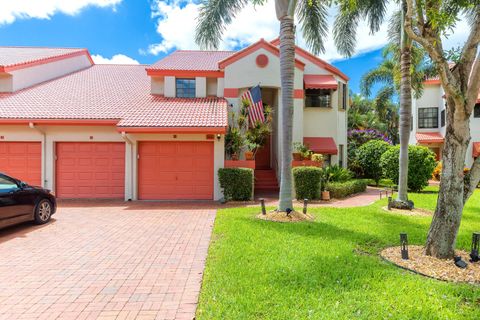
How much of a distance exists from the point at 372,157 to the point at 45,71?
855 inches

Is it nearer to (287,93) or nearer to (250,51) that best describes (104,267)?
(287,93)

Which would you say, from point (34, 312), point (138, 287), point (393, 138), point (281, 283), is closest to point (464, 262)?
point (281, 283)

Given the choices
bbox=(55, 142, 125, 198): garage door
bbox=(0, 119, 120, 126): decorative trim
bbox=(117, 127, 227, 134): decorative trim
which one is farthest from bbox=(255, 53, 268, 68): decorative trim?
bbox=(55, 142, 125, 198): garage door

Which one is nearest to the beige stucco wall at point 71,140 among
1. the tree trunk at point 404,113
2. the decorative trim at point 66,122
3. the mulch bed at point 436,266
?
the decorative trim at point 66,122

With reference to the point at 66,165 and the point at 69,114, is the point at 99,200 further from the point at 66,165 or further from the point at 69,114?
the point at 69,114

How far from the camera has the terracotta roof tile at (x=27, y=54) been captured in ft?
54.6

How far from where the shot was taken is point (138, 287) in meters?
4.55

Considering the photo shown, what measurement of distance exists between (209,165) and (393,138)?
27828mm

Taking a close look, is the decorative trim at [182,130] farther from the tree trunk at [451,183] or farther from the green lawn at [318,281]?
the tree trunk at [451,183]

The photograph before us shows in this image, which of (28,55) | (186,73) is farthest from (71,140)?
(28,55)

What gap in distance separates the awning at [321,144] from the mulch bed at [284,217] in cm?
750

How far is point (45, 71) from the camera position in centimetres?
1784

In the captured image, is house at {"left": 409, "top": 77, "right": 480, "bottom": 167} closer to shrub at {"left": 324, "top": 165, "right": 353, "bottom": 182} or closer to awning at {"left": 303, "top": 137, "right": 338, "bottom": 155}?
awning at {"left": 303, "top": 137, "right": 338, "bottom": 155}

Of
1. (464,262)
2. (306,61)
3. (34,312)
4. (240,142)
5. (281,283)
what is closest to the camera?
(34,312)
